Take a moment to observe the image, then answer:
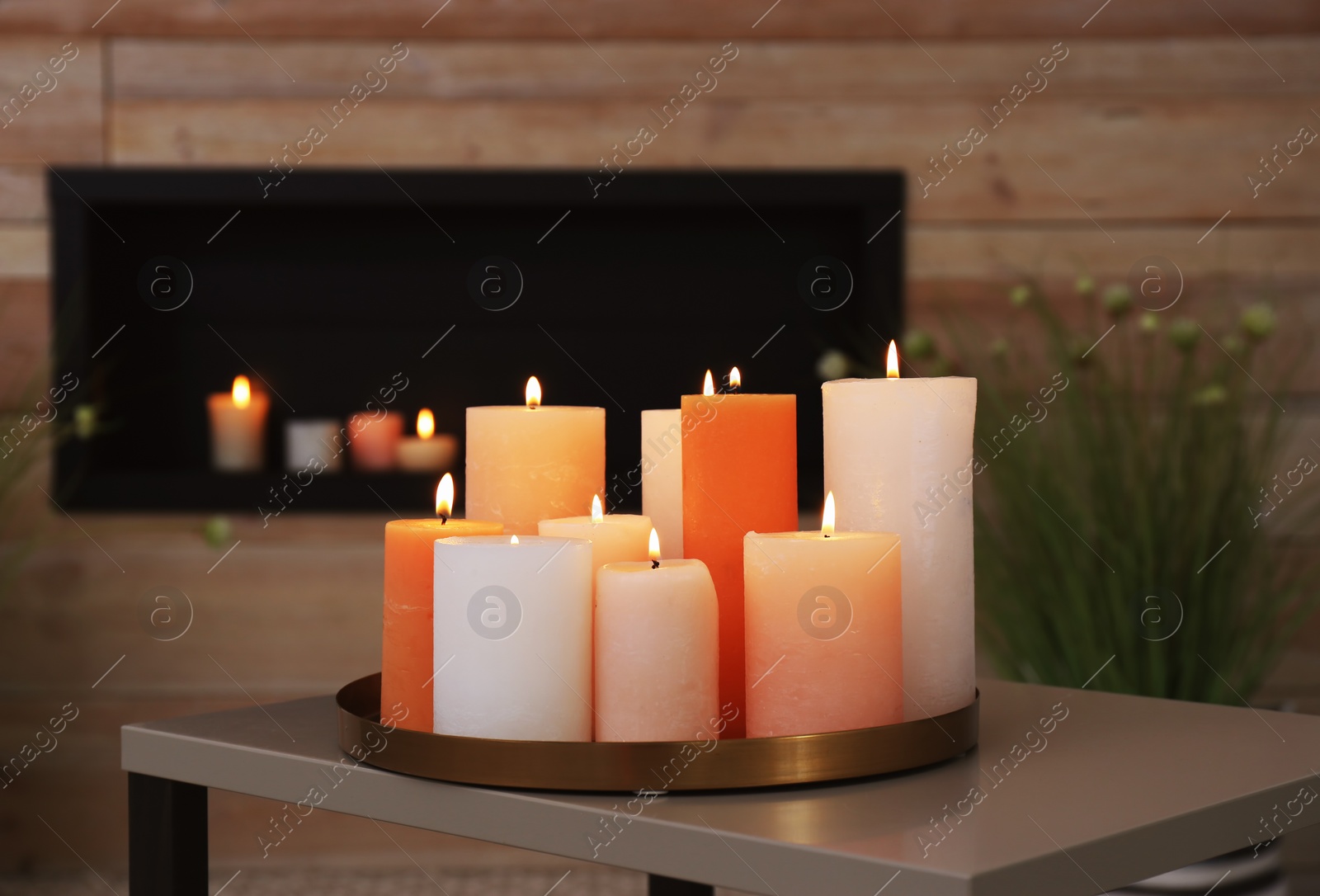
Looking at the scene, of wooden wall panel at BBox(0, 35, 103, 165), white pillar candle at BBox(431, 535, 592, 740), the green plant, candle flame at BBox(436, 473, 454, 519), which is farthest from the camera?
wooden wall panel at BBox(0, 35, 103, 165)

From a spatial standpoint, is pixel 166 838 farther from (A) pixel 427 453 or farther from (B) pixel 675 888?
(A) pixel 427 453

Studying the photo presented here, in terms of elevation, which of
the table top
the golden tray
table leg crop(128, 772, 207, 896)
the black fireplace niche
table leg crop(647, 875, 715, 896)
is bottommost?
table leg crop(647, 875, 715, 896)

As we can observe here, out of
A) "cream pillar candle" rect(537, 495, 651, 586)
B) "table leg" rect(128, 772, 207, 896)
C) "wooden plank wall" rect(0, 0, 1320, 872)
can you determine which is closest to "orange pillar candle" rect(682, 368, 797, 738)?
"cream pillar candle" rect(537, 495, 651, 586)

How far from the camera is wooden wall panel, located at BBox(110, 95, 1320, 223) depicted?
7.11 feet

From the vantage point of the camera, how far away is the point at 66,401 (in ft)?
7.13

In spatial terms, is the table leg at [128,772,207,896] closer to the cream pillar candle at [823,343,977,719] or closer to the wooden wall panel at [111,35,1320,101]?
the cream pillar candle at [823,343,977,719]

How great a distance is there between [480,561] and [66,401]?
73.2 inches

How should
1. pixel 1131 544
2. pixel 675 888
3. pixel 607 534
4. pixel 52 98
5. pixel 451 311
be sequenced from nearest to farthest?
pixel 607 534 < pixel 675 888 < pixel 1131 544 < pixel 52 98 < pixel 451 311

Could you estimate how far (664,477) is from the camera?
0.70 m

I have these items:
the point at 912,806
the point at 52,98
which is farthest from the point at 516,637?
the point at 52,98

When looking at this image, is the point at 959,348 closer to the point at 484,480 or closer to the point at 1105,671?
the point at 1105,671

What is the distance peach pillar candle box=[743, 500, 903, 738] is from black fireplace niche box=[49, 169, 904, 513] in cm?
169

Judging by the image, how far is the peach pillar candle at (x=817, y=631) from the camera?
56 cm

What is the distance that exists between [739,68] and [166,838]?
5.86 feet
